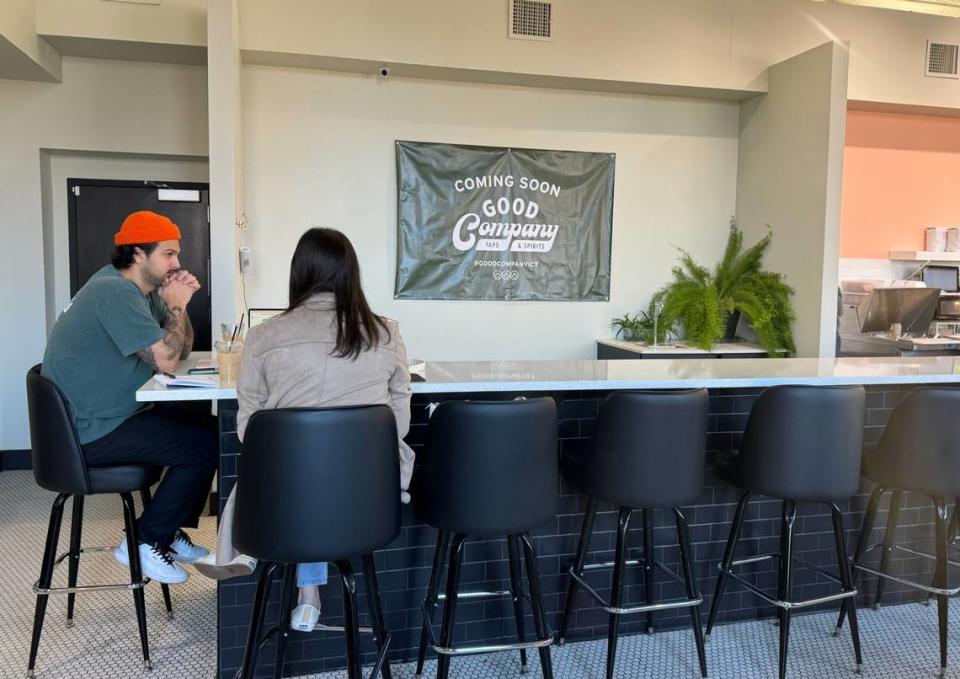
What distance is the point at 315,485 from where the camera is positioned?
69.8 inches

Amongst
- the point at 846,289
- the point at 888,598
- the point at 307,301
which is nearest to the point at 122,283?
the point at 307,301

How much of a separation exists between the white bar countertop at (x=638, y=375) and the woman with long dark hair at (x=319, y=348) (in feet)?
0.82

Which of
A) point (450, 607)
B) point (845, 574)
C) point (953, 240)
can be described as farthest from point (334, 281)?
point (953, 240)

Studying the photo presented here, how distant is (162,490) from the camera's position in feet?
8.32

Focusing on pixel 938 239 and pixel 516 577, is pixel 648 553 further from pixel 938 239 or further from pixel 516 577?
pixel 938 239

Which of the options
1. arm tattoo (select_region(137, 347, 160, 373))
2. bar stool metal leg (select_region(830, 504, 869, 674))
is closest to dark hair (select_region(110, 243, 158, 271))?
arm tattoo (select_region(137, 347, 160, 373))

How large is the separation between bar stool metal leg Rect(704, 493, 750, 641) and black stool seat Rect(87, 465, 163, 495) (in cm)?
200

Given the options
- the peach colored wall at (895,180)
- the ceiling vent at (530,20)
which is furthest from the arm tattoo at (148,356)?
the peach colored wall at (895,180)

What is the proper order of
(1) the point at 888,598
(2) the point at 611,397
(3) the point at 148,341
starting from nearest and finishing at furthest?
(2) the point at 611,397 → (3) the point at 148,341 → (1) the point at 888,598

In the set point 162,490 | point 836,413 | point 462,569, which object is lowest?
point 462,569

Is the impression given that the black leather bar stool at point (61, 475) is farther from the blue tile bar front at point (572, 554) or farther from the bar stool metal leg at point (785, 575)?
the bar stool metal leg at point (785, 575)

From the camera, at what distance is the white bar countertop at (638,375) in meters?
2.28

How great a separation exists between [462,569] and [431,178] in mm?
2892

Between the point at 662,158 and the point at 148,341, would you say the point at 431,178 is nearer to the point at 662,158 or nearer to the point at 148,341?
the point at 662,158
